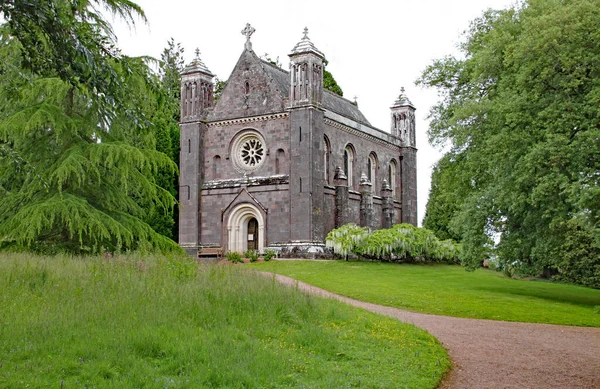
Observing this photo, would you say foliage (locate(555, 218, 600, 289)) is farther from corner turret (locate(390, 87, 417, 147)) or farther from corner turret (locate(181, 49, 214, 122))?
corner turret (locate(181, 49, 214, 122))

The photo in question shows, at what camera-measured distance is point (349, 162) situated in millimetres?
40406

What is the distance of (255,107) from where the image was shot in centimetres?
3728

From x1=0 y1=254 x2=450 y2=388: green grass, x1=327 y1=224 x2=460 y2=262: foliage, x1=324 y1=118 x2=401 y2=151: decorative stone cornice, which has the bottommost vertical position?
x1=0 y1=254 x2=450 y2=388: green grass

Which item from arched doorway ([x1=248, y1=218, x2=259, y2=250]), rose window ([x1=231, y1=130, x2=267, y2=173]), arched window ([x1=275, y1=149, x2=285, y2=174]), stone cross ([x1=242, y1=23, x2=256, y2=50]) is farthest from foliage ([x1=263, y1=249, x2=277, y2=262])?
stone cross ([x1=242, y1=23, x2=256, y2=50])

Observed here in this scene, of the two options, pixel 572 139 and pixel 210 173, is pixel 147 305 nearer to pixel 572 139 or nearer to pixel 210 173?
pixel 572 139

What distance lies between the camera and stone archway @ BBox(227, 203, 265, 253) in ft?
120

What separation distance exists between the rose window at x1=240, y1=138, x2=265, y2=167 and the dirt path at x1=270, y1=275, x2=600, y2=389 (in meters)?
21.3

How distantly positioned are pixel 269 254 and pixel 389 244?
6.50 meters

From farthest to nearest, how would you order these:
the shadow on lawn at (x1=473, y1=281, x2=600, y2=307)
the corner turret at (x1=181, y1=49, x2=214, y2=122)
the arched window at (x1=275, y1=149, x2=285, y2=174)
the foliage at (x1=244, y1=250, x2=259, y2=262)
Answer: the corner turret at (x1=181, y1=49, x2=214, y2=122)
the arched window at (x1=275, y1=149, x2=285, y2=174)
the foliage at (x1=244, y1=250, x2=259, y2=262)
the shadow on lawn at (x1=473, y1=281, x2=600, y2=307)

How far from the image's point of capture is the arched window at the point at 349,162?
3991 cm

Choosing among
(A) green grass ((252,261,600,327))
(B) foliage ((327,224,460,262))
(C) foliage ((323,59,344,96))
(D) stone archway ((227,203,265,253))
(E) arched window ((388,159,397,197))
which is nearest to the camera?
(A) green grass ((252,261,600,327))

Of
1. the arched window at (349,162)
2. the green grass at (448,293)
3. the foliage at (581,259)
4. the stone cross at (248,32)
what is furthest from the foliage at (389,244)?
the stone cross at (248,32)

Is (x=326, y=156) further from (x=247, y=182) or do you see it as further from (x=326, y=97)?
(x=326, y=97)

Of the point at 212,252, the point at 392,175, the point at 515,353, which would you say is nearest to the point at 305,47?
the point at 212,252
